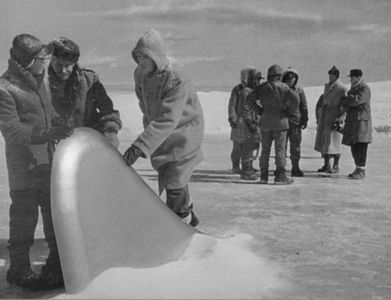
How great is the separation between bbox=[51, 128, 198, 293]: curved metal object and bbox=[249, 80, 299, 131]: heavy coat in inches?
165

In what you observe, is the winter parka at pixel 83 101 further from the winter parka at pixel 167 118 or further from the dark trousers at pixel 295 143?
the dark trousers at pixel 295 143

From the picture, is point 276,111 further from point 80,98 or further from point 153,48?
A: point 80,98

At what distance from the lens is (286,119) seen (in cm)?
823

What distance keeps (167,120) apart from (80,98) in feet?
2.20

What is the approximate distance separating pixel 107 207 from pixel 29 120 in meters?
0.70

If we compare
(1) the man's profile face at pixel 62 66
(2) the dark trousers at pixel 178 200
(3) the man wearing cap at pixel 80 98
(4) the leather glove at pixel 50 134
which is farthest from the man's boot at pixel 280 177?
(4) the leather glove at pixel 50 134

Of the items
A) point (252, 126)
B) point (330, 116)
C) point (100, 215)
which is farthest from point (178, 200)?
point (330, 116)

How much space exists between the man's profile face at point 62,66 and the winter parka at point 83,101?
0.04 meters

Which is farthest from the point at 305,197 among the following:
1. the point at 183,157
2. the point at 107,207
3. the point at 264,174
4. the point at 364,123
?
the point at 107,207

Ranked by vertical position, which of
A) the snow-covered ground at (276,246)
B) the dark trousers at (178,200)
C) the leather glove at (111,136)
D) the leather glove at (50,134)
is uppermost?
the leather glove at (50,134)

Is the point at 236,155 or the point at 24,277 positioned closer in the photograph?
the point at 24,277

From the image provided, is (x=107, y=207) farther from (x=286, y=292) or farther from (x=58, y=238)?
(x=286, y=292)

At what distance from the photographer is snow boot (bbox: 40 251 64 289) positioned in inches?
153

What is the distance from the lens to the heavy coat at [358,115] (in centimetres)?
883
